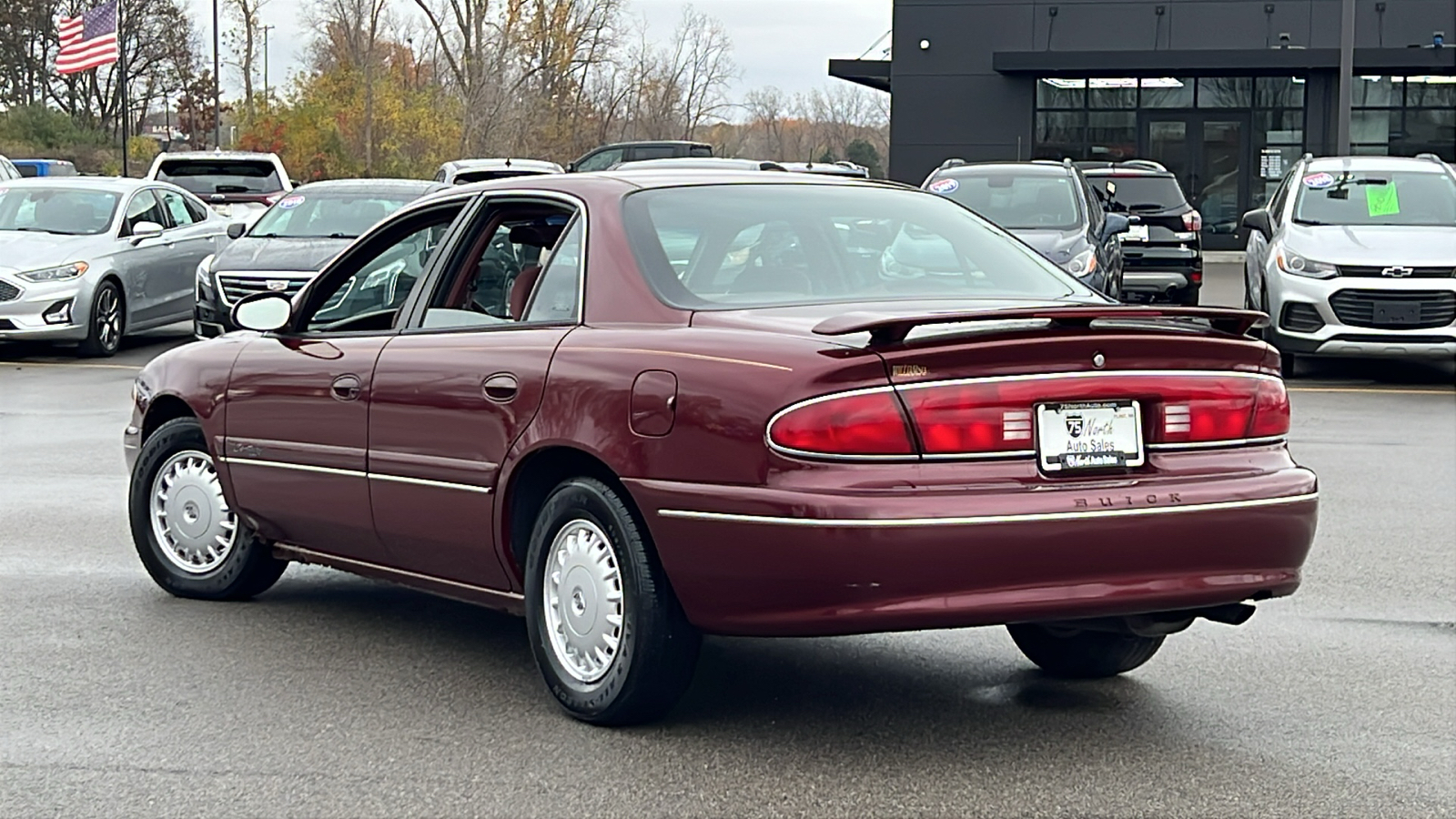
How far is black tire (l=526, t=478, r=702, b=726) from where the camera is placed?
497 centimetres

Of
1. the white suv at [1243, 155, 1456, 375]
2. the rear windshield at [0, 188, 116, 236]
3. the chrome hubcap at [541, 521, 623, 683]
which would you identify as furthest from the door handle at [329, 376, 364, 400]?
the rear windshield at [0, 188, 116, 236]

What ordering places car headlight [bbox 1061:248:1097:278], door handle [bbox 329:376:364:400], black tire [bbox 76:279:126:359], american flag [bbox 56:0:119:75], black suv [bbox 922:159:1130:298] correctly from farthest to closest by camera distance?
american flag [bbox 56:0:119:75] → black tire [bbox 76:279:126:359] → black suv [bbox 922:159:1130:298] → car headlight [bbox 1061:248:1097:278] → door handle [bbox 329:376:364:400]

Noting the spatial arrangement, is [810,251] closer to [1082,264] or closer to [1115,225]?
[1082,264]

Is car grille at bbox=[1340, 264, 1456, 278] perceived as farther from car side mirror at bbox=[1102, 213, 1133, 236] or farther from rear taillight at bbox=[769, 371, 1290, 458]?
rear taillight at bbox=[769, 371, 1290, 458]

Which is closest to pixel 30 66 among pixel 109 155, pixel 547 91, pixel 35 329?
pixel 109 155

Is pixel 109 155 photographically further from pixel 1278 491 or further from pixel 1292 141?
pixel 1278 491

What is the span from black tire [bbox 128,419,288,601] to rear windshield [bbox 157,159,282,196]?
19670 mm

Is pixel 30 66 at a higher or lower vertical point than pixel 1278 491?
higher

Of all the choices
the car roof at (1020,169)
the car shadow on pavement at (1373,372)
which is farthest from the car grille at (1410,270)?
the car roof at (1020,169)

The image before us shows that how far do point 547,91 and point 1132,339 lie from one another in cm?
5895

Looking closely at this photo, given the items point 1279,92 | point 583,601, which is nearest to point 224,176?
point 1279,92

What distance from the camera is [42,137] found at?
6450 centimetres

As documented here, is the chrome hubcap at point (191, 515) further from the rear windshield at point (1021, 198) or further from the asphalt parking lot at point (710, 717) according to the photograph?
the rear windshield at point (1021, 198)

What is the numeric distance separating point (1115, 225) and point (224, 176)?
1402 cm
